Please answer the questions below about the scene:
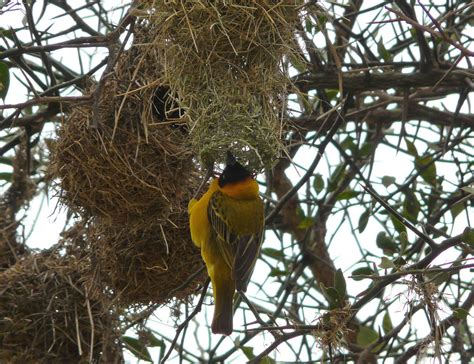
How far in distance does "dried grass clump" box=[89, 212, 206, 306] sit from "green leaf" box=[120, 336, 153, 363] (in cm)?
36

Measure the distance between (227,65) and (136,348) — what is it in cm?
142

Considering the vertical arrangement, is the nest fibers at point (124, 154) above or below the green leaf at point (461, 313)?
above

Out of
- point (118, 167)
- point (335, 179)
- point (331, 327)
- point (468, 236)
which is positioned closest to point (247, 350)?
point (335, 179)

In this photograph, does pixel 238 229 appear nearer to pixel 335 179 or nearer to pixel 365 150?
pixel 335 179

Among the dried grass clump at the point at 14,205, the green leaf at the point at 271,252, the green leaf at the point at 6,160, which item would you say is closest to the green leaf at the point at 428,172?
the green leaf at the point at 271,252

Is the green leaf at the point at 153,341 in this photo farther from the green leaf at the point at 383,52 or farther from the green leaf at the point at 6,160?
the green leaf at the point at 383,52

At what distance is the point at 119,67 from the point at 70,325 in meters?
1.01

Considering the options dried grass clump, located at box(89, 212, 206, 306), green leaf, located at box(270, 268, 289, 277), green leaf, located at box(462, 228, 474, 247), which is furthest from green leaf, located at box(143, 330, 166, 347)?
green leaf, located at box(462, 228, 474, 247)

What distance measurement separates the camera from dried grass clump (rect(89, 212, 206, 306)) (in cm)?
312

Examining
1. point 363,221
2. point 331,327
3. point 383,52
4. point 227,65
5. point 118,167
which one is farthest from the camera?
point 363,221

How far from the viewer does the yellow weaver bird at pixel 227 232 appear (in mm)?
3090

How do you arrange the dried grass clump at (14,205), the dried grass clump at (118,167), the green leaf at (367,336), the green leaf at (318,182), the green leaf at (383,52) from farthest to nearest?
the green leaf at (318,182), the dried grass clump at (14,205), the green leaf at (383,52), the green leaf at (367,336), the dried grass clump at (118,167)

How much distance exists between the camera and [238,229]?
3.23 m

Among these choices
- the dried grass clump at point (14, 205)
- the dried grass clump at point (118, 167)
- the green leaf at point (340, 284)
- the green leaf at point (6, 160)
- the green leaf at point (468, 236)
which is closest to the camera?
the green leaf at point (468, 236)
